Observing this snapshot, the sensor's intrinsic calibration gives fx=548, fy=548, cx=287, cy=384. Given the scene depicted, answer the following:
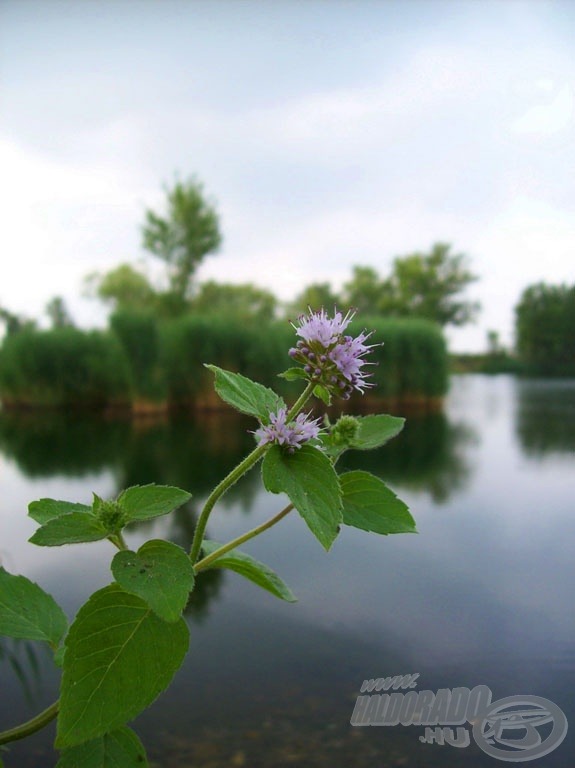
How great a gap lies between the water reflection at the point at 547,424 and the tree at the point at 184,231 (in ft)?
18.7

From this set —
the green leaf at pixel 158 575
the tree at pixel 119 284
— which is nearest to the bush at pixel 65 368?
the green leaf at pixel 158 575

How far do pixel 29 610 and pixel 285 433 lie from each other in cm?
18

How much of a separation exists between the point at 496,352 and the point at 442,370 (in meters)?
0.48

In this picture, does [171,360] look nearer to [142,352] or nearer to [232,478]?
[142,352]

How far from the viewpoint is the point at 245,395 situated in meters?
0.27

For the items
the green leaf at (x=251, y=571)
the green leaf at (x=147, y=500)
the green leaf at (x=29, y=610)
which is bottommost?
the green leaf at (x=29, y=610)

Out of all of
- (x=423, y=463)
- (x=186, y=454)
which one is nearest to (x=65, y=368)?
(x=186, y=454)

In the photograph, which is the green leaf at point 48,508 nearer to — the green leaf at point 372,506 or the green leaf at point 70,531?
the green leaf at point 70,531

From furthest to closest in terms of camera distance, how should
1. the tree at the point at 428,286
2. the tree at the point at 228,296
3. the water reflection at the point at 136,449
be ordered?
the tree at the point at 228,296
the tree at the point at 428,286
the water reflection at the point at 136,449

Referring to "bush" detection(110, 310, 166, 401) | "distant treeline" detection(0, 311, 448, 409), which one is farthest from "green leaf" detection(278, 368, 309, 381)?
"bush" detection(110, 310, 166, 401)

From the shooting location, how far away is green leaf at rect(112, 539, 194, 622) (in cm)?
20

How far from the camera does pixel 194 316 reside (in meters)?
2.65

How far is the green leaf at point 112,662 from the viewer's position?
0.75 feet

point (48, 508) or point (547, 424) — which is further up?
point (48, 508)
